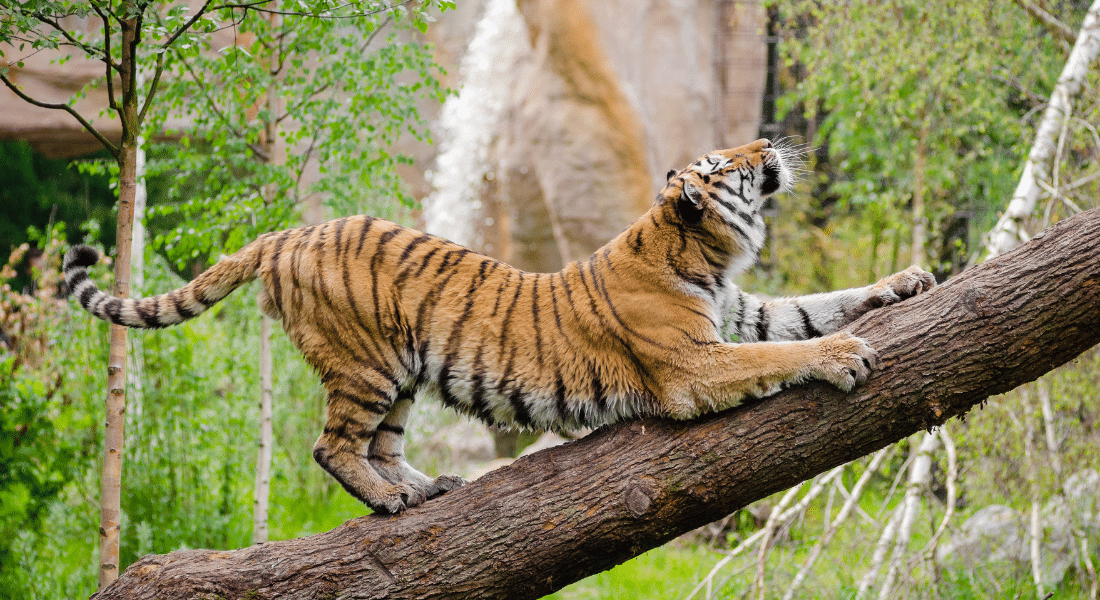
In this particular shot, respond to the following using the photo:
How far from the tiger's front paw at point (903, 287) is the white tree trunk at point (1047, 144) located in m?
2.23

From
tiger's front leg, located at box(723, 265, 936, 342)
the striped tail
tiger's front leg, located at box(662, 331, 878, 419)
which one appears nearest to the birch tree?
the striped tail

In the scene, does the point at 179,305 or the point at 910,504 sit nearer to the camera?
the point at 179,305

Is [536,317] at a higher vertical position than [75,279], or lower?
lower

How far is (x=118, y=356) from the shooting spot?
351cm

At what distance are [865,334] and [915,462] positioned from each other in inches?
104

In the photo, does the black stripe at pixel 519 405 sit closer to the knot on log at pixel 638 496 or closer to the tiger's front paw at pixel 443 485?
the tiger's front paw at pixel 443 485

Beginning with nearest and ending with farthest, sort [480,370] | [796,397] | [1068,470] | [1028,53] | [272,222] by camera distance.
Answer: [796,397] → [480,370] → [272,222] → [1068,470] → [1028,53]

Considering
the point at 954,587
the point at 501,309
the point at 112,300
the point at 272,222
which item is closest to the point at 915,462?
the point at 954,587

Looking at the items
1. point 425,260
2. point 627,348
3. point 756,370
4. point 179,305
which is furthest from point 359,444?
point 756,370

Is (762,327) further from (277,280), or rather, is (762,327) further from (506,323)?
(277,280)

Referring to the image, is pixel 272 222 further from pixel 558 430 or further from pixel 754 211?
pixel 754 211

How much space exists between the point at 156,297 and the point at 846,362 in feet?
8.53

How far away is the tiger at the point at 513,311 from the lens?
312cm

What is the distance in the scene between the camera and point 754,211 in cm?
322
